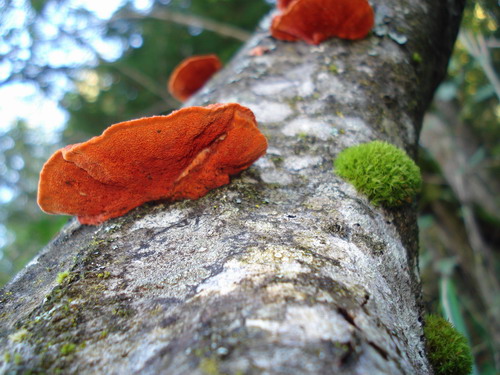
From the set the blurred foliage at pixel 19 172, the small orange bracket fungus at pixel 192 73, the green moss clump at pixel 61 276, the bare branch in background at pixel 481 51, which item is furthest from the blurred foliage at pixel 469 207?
the blurred foliage at pixel 19 172

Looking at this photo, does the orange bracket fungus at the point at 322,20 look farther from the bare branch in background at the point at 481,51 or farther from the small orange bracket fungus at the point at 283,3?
the bare branch in background at the point at 481,51

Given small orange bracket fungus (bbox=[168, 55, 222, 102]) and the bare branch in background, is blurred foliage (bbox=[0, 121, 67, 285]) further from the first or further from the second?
the bare branch in background

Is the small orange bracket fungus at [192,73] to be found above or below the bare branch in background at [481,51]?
above

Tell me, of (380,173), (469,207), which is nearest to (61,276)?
(380,173)

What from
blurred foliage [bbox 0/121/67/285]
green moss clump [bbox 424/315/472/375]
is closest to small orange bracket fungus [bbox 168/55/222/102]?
green moss clump [bbox 424/315/472/375]

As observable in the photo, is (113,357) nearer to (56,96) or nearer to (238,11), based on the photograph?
(238,11)

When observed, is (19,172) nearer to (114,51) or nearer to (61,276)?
(114,51)
